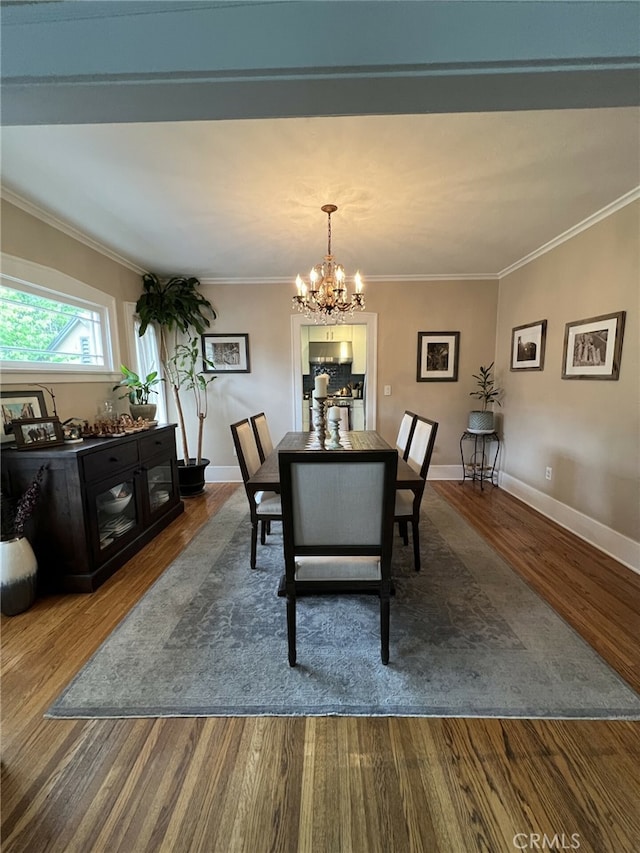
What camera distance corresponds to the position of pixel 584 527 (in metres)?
2.77

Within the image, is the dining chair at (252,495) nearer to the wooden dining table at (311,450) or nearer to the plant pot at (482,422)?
the wooden dining table at (311,450)

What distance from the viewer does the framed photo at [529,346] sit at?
10.9ft

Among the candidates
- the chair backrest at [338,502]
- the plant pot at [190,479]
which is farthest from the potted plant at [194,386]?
the chair backrest at [338,502]

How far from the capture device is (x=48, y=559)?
6.90ft

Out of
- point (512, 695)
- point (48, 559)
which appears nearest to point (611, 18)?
point (512, 695)

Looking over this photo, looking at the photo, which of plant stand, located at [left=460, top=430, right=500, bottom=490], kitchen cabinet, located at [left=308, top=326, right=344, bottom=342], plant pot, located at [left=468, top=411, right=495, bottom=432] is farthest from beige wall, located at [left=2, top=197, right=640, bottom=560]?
kitchen cabinet, located at [left=308, top=326, right=344, bottom=342]

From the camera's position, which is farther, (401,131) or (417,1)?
(401,131)

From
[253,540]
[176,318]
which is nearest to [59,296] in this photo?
[176,318]

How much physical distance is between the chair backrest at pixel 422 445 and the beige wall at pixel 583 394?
137cm

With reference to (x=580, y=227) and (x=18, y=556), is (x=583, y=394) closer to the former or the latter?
(x=580, y=227)

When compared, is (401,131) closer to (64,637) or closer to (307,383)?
(64,637)

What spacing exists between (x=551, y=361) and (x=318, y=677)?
333 centimetres

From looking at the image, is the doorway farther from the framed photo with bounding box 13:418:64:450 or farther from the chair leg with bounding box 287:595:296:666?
the chair leg with bounding box 287:595:296:666

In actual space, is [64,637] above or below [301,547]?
below
